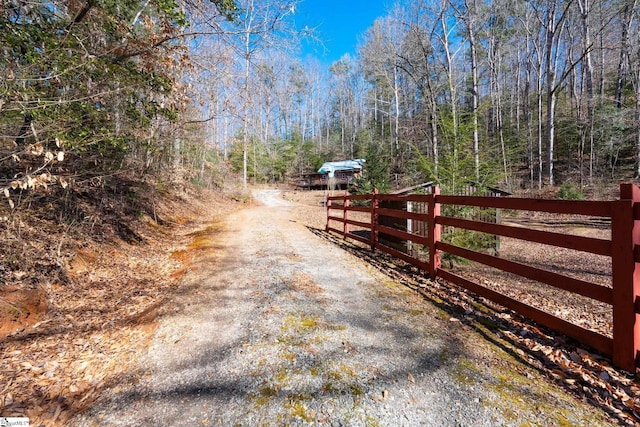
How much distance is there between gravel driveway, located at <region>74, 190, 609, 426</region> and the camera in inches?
71.0

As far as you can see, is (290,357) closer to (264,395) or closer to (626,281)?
(264,395)

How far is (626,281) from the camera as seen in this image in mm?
2096

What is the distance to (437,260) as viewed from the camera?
429cm

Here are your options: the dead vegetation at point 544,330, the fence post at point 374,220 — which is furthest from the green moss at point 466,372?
the fence post at point 374,220

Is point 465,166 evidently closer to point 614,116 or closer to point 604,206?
point 604,206

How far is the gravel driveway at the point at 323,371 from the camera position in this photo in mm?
1803

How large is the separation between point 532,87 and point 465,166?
34533 mm

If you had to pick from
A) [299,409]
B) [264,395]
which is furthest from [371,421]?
[264,395]

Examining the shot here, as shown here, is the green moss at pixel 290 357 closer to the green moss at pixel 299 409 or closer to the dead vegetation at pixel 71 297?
the green moss at pixel 299 409

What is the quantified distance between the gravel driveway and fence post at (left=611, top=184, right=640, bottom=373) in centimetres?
59

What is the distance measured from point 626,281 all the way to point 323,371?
2238mm

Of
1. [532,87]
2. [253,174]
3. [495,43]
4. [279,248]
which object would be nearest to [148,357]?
[279,248]

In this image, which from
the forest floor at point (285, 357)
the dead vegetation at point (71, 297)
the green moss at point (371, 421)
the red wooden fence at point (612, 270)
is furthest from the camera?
the dead vegetation at point (71, 297)

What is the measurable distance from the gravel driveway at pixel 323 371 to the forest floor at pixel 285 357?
0.04ft
